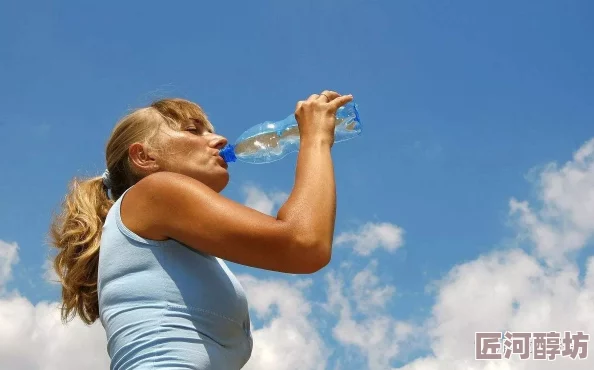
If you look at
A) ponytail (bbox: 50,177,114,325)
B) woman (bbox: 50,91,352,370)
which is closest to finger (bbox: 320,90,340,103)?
woman (bbox: 50,91,352,370)

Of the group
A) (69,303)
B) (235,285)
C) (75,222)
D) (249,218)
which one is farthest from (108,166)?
(249,218)

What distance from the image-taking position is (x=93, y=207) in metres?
4.22

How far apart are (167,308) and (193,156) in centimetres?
101

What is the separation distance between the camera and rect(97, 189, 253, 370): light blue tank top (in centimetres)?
319

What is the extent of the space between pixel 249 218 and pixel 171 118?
1370 mm

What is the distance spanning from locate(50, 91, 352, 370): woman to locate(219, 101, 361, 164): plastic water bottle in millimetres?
2430

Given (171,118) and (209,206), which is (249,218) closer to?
(209,206)

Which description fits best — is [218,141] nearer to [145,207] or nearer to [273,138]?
[145,207]

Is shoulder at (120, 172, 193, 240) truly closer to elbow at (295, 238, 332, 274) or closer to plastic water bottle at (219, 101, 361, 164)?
elbow at (295, 238, 332, 274)

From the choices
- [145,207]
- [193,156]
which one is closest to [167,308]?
[145,207]

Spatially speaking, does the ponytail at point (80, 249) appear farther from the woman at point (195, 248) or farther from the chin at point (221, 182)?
the chin at point (221, 182)

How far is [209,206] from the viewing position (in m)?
3.15

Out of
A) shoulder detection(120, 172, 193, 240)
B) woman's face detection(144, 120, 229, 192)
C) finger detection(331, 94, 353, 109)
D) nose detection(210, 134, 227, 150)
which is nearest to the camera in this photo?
shoulder detection(120, 172, 193, 240)

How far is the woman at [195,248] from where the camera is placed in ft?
10.2
